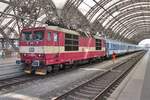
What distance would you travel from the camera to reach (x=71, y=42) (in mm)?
21281

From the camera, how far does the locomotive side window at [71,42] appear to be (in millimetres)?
20219

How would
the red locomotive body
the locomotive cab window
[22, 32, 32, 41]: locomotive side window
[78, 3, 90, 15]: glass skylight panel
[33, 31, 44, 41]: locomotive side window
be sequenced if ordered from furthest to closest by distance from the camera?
1. [78, 3, 90, 15]: glass skylight panel
2. the locomotive cab window
3. [22, 32, 32, 41]: locomotive side window
4. [33, 31, 44, 41]: locomotive side window
5. the red locomotive body

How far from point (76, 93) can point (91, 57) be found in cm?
1625

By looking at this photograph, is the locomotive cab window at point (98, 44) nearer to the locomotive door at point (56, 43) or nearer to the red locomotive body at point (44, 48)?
the red locomotive body at point (44, 48)

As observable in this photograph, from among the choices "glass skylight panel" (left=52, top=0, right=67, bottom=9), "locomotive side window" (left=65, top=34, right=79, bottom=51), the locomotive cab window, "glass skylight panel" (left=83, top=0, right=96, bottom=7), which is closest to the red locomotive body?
"locomotive side window" (left=65, top=34, right=79, bottom=51)

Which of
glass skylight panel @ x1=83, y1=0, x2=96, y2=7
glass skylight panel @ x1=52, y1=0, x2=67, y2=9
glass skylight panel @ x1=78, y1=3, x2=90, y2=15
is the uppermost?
glass skylight panel @ x1=83, y1=0, x2=96, y2=7

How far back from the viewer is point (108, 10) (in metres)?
56.3

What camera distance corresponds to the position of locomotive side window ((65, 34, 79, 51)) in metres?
20.2

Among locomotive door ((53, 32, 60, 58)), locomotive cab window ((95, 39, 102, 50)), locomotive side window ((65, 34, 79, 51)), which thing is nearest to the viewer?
locomotive door ((53, 32, 60, 58))

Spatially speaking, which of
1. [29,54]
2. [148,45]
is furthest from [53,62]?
[148,45]

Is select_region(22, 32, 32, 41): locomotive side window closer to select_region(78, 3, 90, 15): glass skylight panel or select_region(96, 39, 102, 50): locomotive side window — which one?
select_region(96, 39, 102, 50): locomotive side window

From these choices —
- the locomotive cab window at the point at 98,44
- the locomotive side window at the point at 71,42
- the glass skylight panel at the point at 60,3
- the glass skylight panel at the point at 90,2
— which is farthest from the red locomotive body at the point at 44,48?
the glass skylight panel at the point at 90,2

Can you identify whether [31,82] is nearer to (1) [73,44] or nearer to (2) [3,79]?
(2) [3,79]

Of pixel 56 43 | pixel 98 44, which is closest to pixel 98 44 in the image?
pixel 98 44
